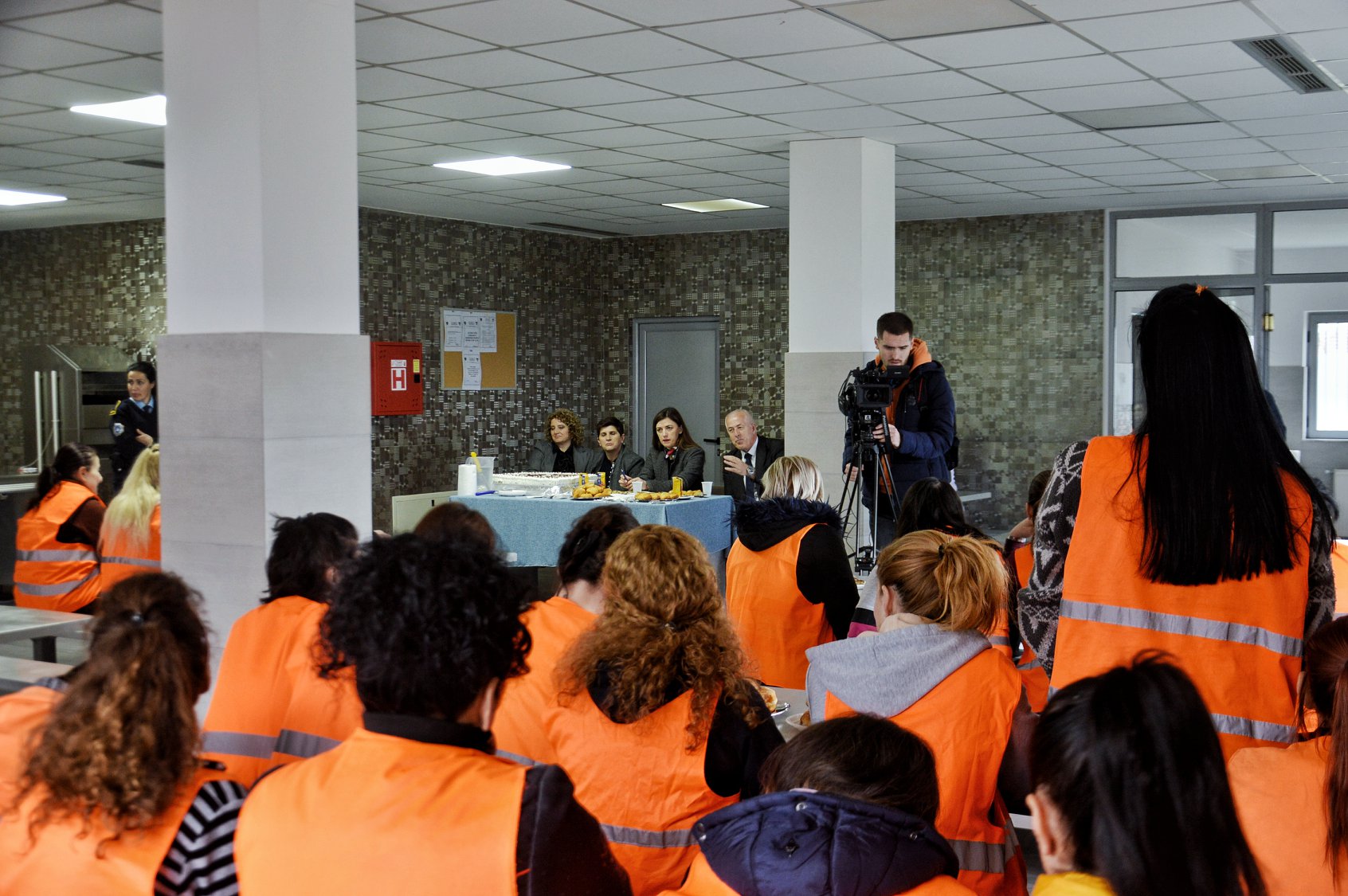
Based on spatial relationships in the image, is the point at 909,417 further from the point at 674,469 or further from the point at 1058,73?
the point at 674,469

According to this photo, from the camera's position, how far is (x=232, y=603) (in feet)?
14.3

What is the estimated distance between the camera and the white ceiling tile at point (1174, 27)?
470cm

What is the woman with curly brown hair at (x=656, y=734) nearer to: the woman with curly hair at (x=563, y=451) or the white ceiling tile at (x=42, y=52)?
the white ceiling tile at (x=42, y=52)

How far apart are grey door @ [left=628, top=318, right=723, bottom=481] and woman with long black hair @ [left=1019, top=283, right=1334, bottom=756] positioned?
363 inches

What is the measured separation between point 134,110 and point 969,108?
4092 millimetres

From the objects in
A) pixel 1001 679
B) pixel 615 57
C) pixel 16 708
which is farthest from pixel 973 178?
pixel 16 708

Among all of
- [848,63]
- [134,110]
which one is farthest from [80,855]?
[134,110]

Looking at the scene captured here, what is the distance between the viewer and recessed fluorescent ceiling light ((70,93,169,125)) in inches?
238

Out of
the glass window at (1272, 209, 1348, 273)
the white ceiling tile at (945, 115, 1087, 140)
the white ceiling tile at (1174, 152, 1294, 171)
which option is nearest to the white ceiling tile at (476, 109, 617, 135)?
the white ceiling tile at (945, 115, 1087, 140)

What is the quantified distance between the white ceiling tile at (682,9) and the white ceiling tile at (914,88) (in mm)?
1240

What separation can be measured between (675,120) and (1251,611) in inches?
193

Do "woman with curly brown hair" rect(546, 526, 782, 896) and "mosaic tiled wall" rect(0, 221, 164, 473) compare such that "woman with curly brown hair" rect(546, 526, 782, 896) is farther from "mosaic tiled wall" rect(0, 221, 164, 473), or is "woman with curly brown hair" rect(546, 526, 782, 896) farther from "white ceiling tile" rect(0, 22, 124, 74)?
"mosaic tiled wall" rect(0, 221, 164, 473)

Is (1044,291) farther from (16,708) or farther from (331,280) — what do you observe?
(16,708)

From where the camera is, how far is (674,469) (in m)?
8.44
